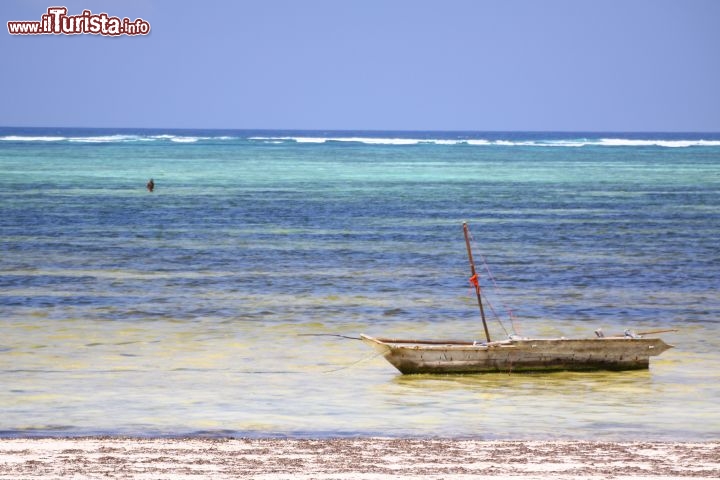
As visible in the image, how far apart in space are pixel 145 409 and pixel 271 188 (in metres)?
63.0

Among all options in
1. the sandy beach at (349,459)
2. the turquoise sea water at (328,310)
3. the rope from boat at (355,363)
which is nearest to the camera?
the sandy beach at (349,459)

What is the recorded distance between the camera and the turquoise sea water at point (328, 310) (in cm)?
1808

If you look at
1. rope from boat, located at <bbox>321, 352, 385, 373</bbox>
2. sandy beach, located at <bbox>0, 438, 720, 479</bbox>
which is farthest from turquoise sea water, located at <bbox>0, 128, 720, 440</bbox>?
sandy beach, located at <bbox>0, 438, 720, 479</bbox>

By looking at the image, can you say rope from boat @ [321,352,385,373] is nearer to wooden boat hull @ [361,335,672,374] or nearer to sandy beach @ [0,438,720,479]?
wooden boat hull @ [361,335,672,374]

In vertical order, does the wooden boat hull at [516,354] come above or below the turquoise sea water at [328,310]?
above

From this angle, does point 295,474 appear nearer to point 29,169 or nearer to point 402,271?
point 402,271

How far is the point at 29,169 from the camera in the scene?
343 ft

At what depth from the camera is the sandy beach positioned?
529 inches

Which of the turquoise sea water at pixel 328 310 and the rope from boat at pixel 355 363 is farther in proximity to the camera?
the rope from boat at pixel 355 363

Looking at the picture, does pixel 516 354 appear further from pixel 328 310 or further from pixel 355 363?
pixel 328 310

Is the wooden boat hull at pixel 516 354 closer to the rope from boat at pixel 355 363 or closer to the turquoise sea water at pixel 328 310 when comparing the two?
the turquoise sea water at pixel 328 310

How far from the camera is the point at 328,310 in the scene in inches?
1126

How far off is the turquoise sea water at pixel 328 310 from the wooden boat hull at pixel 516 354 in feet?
0.86

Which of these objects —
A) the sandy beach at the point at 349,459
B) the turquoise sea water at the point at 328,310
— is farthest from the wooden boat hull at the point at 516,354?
the sandy beach at the point at 349,459
